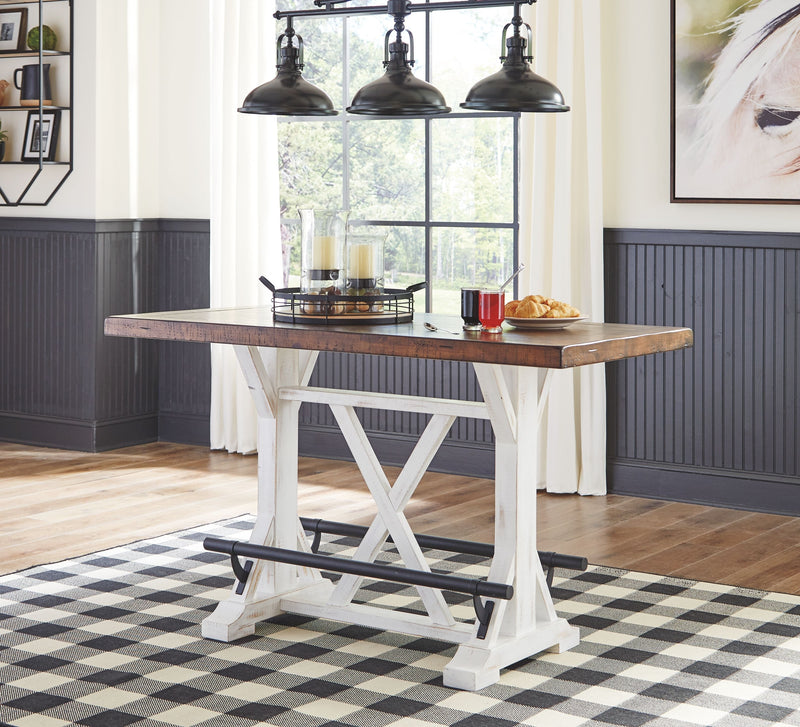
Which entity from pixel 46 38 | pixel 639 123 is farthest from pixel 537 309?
pixel 46 38

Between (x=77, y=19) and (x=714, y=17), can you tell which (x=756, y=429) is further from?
(x=77, y=19)

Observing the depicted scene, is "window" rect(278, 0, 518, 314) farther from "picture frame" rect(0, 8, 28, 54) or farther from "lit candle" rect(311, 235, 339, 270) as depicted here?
"lit candle" rect(311, 235, 339, 270)

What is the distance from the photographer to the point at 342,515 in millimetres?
4773

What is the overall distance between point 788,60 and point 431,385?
6.72ft

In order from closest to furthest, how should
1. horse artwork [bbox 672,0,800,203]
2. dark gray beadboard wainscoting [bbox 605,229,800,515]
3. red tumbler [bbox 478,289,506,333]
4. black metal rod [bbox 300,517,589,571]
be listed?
red tumbler [bbox 478,289,506,333] < black metal rod [bbox 300,517,589,571] < horse artwork [bbox 672,0,800,203] < dark gray beadboard wainscoting [bbox 605,229,800,515]

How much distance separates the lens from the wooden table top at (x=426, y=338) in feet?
9.22

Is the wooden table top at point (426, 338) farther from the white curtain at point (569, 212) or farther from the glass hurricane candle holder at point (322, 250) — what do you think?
the white curtain at point (569, 212)

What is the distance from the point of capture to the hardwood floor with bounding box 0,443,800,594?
418 centimetres

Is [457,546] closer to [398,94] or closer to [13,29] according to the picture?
[398,94]

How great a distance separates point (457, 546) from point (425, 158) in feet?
8.66

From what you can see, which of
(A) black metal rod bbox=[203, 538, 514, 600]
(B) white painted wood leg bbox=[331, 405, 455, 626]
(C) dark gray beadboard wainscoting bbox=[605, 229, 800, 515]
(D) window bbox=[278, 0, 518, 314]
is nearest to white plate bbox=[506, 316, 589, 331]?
(B) white painted wood leg bbox=[331, 405, 455, 626]

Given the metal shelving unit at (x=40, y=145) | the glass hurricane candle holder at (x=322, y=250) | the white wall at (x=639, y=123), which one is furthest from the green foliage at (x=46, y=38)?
the glass hurricane candle holder at (x=322, y=250)

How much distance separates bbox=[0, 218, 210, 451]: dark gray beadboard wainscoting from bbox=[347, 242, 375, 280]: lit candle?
3029 millimetres

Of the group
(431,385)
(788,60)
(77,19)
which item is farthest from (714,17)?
(77,19)
